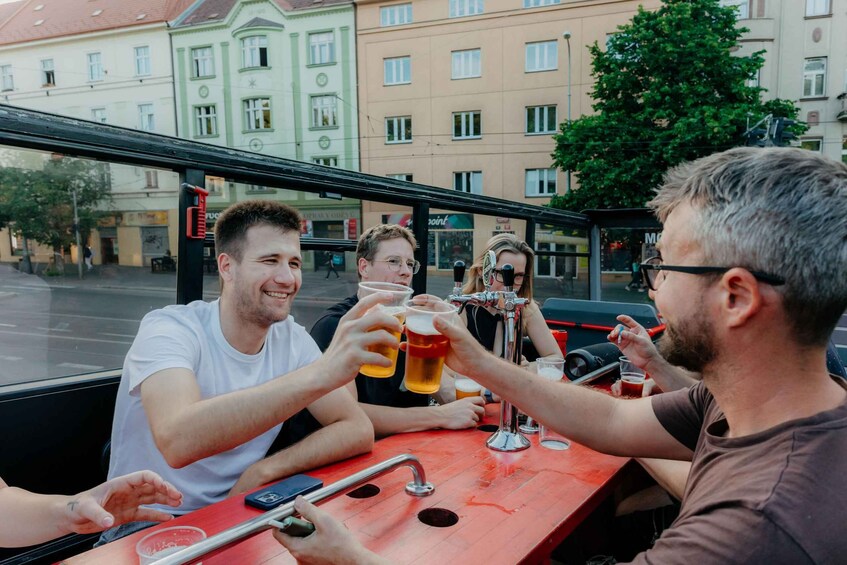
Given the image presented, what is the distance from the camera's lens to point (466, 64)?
2234 centimetres

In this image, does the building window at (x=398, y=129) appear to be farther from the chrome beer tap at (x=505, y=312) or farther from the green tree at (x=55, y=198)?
the chrome beer tap at (x=505, y=312)

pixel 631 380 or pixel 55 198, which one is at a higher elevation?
A: pixel 55 198

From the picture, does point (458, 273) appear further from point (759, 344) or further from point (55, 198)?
point (55, 198)

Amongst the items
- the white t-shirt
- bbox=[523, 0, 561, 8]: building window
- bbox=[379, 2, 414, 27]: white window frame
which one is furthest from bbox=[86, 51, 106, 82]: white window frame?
the white t-shirt

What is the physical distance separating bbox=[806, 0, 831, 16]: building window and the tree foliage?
25117mm

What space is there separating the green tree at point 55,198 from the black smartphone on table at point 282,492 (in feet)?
4.54

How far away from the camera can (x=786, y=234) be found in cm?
94

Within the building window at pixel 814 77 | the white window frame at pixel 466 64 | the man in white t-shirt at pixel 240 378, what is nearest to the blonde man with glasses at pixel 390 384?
the man in white t-shirt at pixel 240 378

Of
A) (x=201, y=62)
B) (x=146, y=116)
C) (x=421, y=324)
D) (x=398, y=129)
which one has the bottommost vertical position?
(x=421, y=324)

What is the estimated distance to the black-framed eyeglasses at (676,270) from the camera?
95cm

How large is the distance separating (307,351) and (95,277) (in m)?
1.93

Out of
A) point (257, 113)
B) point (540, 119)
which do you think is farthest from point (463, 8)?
point (257, 113)

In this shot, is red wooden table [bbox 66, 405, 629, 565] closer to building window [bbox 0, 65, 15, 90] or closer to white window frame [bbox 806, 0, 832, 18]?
white window frame [bbox 806, 0, 832, 18]

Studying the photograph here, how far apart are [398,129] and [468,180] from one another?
3.88 meters
